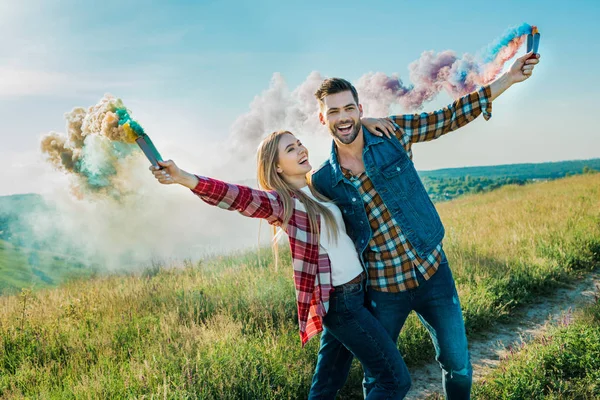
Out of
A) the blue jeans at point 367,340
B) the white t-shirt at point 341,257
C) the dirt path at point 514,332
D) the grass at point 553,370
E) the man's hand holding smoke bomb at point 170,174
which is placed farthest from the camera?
the dirt path at point 514,332

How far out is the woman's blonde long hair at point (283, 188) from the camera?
9.94 ft

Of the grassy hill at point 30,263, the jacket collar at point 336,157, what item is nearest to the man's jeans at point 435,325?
the jacket collar at point 336,157

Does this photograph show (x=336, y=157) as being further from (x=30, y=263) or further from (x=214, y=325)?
(x=30, y=263)

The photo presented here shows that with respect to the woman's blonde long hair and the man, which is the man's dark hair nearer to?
the man

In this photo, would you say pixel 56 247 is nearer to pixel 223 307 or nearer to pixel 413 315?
pixel 223 307

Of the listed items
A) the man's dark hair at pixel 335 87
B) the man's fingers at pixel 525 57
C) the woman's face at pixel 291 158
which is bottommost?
the woman's face at pixel 291 158

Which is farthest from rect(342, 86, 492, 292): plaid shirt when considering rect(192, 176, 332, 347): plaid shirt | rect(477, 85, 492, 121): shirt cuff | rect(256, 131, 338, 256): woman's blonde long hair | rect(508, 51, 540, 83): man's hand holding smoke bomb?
rect(508, 51, 540, 83): man's hand holding smoke bomb

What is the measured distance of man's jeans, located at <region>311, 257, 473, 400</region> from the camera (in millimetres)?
3193

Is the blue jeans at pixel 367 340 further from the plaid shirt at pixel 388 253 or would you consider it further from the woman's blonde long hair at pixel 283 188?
the woman's blonde long hair at pixel 283 188

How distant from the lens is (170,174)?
2.77 meters

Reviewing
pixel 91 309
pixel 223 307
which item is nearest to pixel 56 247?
pixel 91 309

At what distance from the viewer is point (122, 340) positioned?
→ 5082 mm

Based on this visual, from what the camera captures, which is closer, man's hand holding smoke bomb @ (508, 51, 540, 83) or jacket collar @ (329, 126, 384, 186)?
jacket collar @ (329, 126, 384, 186)

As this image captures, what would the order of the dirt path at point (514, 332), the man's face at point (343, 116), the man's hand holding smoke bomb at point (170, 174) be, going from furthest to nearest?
the dirt path at point (514, 332) < the man's face at point (343, 116) < the man's hand holding smoke bomb at point (170, 174)
